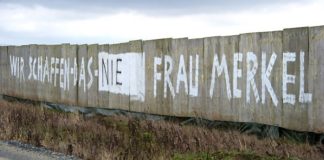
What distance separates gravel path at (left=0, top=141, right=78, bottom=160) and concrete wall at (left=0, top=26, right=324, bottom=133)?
4.87 metres

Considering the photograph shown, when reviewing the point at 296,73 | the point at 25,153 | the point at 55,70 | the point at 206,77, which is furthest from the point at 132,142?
the point at 55,70

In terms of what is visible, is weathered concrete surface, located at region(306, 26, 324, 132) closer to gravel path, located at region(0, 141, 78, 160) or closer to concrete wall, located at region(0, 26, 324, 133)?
concrete wall, located at region(0, 26, 324, 133)

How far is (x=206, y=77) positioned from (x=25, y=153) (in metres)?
5.82

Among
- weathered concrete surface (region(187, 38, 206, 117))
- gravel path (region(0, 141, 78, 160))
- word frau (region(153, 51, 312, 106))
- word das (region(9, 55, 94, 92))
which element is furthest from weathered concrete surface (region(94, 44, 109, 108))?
gravel path (region(0, 141, 78, 160))

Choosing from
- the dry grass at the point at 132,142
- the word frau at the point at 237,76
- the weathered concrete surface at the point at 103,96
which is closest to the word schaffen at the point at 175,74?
the word frau at the point at 237,76

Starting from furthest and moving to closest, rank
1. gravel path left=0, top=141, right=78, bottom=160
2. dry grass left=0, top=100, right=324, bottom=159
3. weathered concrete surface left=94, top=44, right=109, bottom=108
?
weathered concrete surface left=94, top=44, right=109, bottom=108, gravel path left=0, top=141, right=78, bottom=160, dry grass left=0, top=100, right=324, bottom=159

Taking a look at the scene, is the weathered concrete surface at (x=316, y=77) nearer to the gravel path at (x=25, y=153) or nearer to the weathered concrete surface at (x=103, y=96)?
the gravel path at (x=25, y=153)

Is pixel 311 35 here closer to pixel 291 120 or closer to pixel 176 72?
pixel 291 120

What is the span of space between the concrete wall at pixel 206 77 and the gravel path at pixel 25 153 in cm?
487

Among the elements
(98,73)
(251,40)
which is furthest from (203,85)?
(98,73)

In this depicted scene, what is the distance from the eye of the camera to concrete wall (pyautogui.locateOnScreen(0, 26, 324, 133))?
12055 millimetres

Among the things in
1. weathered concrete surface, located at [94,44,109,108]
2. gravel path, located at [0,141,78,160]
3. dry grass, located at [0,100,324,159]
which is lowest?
gravel path, located at [0,141,78,160]

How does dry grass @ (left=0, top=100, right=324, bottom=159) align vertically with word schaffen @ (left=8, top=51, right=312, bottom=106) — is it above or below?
below

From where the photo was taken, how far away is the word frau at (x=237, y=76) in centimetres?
1231
